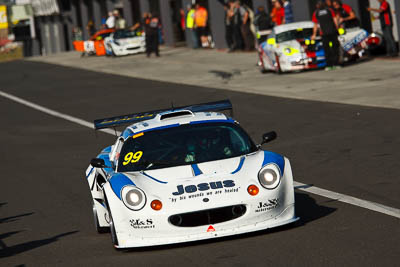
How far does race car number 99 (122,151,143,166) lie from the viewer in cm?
942

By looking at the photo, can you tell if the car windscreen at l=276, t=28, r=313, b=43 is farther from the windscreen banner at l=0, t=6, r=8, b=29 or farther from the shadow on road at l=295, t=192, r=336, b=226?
the windscreen banner at l=0, t=6, r=8, b=29

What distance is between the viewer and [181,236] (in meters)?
8.37

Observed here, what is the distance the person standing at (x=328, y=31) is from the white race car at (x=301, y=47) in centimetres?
37

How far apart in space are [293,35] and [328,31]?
6.45 feet

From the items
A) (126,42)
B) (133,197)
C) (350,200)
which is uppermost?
(133,197)

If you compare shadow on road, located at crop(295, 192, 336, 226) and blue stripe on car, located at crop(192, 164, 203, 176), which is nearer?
blue stripe on car, located at crop(192, 164, 203, 176)

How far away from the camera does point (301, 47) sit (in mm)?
26312

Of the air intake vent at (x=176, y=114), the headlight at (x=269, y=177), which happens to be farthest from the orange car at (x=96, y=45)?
the headlight at (x=269, y=177)

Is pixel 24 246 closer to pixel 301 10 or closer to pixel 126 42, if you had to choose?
pixel 301 10

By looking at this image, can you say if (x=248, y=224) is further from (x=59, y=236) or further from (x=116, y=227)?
(x=59, y=236)

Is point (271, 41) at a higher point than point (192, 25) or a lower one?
higher

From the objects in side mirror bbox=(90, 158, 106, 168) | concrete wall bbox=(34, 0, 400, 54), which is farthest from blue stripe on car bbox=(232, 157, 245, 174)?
concrete wall bbox=(34, 0, 400, 54)

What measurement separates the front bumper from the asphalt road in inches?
4.4

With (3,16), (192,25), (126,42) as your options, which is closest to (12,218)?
(192,25)
